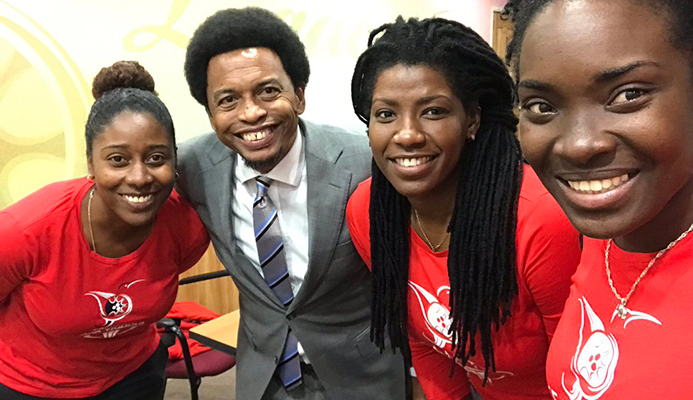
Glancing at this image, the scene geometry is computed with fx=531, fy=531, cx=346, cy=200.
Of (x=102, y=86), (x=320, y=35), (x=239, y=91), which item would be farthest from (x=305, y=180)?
(x=320, y=35)

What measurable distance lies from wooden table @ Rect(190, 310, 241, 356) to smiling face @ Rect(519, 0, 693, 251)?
6.66 ft

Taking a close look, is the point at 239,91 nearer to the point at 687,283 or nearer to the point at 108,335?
the point at 108,335

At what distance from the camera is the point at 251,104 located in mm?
1738

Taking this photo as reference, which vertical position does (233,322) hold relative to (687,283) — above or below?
below

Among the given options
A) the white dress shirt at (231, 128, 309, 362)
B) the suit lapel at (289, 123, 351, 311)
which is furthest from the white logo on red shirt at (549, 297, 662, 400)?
the white dress shirt at (231, 128, 309, 362)

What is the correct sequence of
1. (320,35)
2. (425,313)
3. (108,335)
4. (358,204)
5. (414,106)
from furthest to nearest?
(320,35) < (108,335) < (358,204) < (425,313) < (414,106)

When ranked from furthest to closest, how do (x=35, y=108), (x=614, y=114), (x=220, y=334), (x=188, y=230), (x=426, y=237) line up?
(x=35, y=108)
(x=220, y=334)
(x=188, y=230)
(x=426, y=237)
(x=614, y=114)

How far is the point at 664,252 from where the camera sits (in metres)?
0.80

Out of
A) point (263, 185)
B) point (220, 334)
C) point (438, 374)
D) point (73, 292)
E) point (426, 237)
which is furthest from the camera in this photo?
point (220, 334)

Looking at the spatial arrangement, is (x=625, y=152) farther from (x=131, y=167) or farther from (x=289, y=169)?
(x=131, y=167)

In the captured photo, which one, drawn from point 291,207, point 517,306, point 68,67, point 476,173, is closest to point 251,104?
point 291,207

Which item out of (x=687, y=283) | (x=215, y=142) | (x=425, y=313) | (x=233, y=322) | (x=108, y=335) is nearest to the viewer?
(x=687, y=283)

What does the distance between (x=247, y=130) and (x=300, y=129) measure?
282 millimetres

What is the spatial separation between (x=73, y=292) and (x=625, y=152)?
5.53ft
